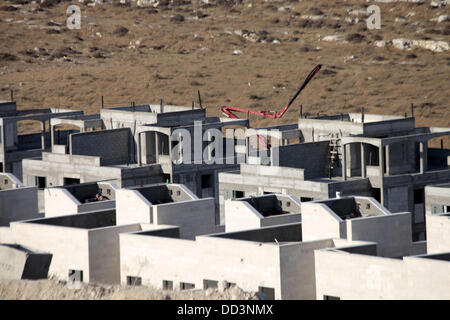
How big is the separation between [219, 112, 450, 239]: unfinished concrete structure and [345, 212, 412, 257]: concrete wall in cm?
1202

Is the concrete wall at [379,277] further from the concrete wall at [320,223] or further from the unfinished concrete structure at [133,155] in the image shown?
the unfinished concrete structure at [133,155]

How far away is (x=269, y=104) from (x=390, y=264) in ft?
231

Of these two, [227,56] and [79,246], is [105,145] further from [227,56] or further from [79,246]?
[227,56]

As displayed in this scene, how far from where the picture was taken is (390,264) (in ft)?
104

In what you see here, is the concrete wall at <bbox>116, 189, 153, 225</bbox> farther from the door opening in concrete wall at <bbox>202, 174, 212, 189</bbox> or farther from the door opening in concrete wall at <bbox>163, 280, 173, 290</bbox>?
the door opening in concrete wall at <bbox>202, 174, 212, 189</bbox>

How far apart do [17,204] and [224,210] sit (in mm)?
9786

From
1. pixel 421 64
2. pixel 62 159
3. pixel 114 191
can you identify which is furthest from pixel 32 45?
pixel 114 191

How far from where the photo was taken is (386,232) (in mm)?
37500

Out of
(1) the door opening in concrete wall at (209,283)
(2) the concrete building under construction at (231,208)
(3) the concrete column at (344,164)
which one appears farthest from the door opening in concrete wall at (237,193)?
(1) the door opening in concrete wall at (209,283)

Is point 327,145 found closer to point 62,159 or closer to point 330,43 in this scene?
point 62,159

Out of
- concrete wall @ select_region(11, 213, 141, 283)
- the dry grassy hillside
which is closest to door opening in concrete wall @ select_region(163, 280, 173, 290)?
concrete wall @ select_region(11, 213, 141, 283)

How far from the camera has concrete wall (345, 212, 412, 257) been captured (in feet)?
121

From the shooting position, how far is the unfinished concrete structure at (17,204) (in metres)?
45.5

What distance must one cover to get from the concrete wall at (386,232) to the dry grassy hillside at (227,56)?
50747 millimetres
